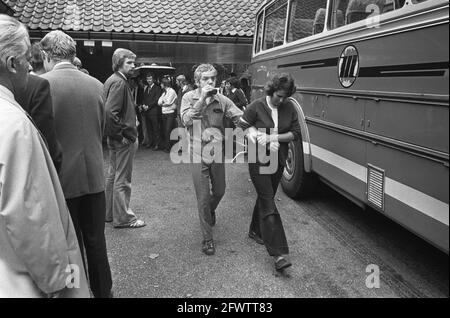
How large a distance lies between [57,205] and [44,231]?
0.46 ft

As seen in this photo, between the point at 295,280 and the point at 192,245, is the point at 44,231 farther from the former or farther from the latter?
the point at 192,245

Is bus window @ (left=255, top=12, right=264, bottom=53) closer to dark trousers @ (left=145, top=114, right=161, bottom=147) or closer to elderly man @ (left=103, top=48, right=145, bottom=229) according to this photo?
dark trousers @ (left=145, top=114, right=161, bottom=147)

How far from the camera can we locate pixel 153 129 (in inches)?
369

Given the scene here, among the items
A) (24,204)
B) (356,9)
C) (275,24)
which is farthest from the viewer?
(275,24)

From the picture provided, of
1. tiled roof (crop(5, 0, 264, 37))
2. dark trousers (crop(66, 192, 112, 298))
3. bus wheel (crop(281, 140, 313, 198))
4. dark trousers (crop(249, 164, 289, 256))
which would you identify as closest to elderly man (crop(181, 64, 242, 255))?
dark trousers (crop(249, 164, 289, 256))

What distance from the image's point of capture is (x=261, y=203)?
11.3 feet

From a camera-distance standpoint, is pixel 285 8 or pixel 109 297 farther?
pixel 285 8

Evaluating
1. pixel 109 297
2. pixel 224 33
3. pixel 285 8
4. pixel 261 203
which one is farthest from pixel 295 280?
pixel 224 33

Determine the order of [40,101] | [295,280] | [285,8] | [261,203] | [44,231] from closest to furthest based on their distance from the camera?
1. [44,231]
2. [40,101]
3. [295,280]
4. [261,203]
5. [285,8]

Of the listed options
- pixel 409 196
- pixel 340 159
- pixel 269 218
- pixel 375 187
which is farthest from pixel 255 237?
pixel 409 196

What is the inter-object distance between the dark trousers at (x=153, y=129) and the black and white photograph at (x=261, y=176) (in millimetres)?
3581

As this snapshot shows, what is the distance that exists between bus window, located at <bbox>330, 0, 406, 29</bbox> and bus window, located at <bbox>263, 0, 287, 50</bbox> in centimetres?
166

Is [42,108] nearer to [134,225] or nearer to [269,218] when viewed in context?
[269,218]

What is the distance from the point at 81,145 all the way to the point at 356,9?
271 centimetres
